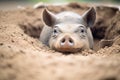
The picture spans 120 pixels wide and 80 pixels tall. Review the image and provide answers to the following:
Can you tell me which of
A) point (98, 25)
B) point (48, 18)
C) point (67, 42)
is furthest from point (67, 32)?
point (98, 25)

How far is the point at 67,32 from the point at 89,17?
1360mm

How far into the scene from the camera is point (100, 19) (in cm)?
905

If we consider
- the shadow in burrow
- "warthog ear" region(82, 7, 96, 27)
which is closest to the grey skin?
"warthog ear" region(82, 7, 96, 27)

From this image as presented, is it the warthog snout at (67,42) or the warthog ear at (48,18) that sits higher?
the warthog ear at (48,18)

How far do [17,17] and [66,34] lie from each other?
3.33 m

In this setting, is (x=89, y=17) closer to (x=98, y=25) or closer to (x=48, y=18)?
(x=48, y=18)

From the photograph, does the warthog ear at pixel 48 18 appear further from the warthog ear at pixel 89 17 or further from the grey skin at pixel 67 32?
the warthog ear at pixel 89 17

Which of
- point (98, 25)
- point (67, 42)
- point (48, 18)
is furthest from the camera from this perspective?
point (98, 25)

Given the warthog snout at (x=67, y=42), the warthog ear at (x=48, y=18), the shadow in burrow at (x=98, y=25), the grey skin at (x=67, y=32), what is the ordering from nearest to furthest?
1. the warthog snout at (x=67, y=42)
2. the grey skin at (x=67, y=32)
3. the warthog ear at (x=48, y=18)
4. the shadow in burrow at (x=98, y=25)

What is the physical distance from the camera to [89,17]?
286 inches

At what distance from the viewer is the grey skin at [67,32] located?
580 centimetres

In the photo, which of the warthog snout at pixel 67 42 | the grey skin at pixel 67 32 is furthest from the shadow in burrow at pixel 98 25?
the warthog snout at pixel 67 42

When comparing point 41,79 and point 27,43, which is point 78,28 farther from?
point 41,79

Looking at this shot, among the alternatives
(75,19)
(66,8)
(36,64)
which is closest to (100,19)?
(66,8)
